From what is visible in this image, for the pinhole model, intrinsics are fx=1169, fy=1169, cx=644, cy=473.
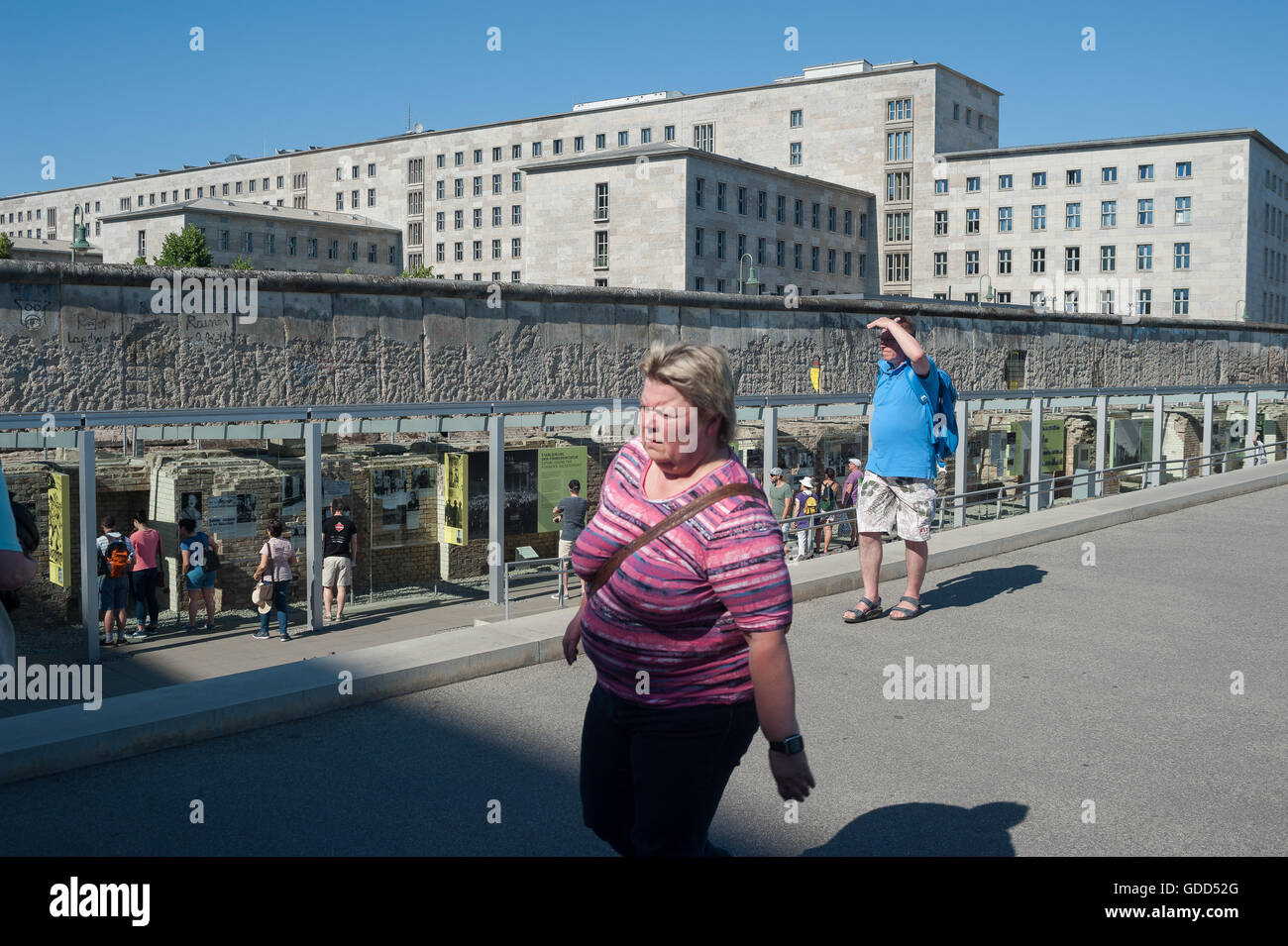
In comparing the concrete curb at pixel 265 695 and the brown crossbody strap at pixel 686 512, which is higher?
the brown crossbody strap at pixel 686 512

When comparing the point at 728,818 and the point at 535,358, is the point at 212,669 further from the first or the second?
the point at 728,818

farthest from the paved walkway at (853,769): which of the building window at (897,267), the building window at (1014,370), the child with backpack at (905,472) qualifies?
the building window at (897,267)

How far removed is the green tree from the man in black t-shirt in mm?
66874

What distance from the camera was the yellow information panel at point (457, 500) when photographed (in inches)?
558

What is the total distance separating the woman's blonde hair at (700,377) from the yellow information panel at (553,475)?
37.4 ft

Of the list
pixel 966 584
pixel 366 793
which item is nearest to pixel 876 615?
pixel 966 584

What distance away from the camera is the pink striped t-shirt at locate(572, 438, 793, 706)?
2799 millimetres

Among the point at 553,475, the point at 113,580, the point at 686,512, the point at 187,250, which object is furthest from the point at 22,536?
the point at 187,250

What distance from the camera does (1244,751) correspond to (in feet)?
16.1

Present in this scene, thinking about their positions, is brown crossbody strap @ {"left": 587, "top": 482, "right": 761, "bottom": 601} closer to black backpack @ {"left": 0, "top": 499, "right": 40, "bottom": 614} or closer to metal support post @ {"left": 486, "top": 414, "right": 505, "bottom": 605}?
black backpack @ {"left": 0, "top": 499, "right": 40, "bottom": 614}

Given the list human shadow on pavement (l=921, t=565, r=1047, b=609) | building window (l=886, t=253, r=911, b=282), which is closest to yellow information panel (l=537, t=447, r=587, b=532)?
human shadow on pavement (l=921, t=565, r=1047, b=609)

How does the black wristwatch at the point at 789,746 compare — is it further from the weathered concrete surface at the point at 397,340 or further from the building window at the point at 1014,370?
the building window at the point at 1014,370

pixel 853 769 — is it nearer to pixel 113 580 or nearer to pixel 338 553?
pixel 338 553
